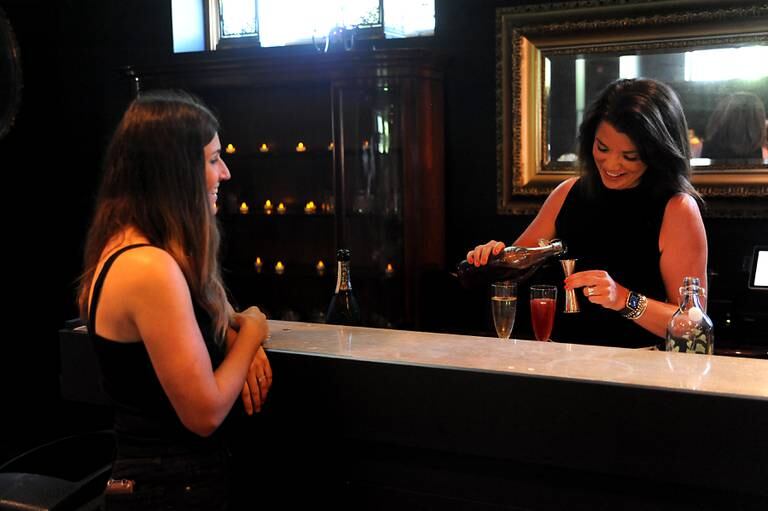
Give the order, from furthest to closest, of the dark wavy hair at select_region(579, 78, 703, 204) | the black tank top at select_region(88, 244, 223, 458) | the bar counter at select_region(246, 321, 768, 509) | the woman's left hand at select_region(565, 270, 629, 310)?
the dark wavy hair at select_region(579, 78, 703, 204) < the woman's left hand at select_region(565, 270, 629, 310) < the black tank top at select_region(88, 244, 223, 458) < the bar counter at select_region(246, 321, 768, 509)

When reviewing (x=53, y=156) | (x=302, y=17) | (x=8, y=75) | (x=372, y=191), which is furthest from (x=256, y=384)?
(x=53, y=156)

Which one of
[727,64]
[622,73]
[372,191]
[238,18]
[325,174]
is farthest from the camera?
[238,18]

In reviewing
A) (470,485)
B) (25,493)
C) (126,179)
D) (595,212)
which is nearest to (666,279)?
(595,212)

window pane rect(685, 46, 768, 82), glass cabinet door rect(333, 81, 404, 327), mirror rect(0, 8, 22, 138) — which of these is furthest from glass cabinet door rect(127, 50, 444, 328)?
window pane rect(685, 46, 768, 82)

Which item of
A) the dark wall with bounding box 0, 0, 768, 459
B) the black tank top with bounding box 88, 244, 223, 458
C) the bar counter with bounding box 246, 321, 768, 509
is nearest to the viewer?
the bar counter with bounding box 246, 321, 768, 509

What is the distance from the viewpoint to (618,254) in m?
2.26

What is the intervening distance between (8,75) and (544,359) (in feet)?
15.4

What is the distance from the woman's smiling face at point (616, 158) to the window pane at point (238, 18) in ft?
11.3

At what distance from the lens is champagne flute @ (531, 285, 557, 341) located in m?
1.79

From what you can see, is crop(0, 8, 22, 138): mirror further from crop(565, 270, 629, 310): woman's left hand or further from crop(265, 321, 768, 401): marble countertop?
crop(565, 270, 629, 310): woman's left hand

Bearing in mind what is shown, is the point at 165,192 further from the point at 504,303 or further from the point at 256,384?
the point at 504,303

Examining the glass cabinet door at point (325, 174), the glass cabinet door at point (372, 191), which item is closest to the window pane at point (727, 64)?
the glass cabinet door at point (325, 174)

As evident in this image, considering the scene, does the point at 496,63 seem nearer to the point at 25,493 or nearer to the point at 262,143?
the point at 262,143

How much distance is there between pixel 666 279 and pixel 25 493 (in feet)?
5.34
